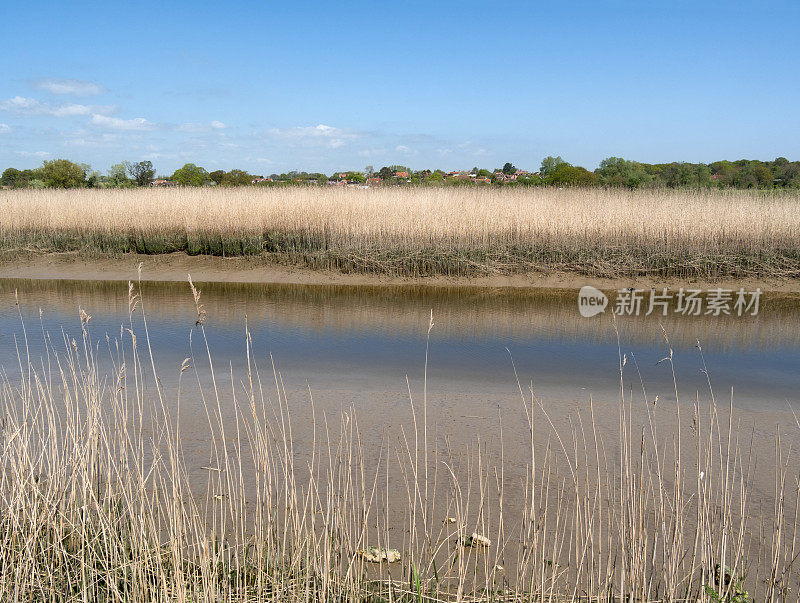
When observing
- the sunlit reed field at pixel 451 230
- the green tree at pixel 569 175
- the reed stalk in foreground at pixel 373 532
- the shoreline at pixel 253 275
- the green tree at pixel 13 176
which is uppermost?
the green tree at pixel 13 176

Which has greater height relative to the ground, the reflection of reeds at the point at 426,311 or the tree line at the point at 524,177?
the tree line at the point at 524,177

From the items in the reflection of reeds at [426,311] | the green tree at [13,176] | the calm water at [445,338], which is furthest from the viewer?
the green tree at [13,176]

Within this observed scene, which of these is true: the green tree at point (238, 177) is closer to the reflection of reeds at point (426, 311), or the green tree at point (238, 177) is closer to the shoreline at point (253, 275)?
the shoreline at point (253, 275)

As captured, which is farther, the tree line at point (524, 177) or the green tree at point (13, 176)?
the green tree at point (13, 176)

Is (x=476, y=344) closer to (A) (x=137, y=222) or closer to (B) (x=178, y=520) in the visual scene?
(B) (x=178, y=520)

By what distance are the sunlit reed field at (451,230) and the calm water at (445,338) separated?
110 cm

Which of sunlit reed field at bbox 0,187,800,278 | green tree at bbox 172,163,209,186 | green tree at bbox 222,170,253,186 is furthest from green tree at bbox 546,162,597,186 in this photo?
green tree at bbox 172,163,209,186

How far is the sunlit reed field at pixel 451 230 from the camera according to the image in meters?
13.0

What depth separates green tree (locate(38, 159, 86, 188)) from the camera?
34.9 m

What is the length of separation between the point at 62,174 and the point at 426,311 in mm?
32492

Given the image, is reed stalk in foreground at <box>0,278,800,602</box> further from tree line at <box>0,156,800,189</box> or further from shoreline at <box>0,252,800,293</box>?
tree line at <box>0,156,800,189</box>

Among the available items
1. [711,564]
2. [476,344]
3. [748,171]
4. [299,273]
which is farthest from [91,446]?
[748,171]
